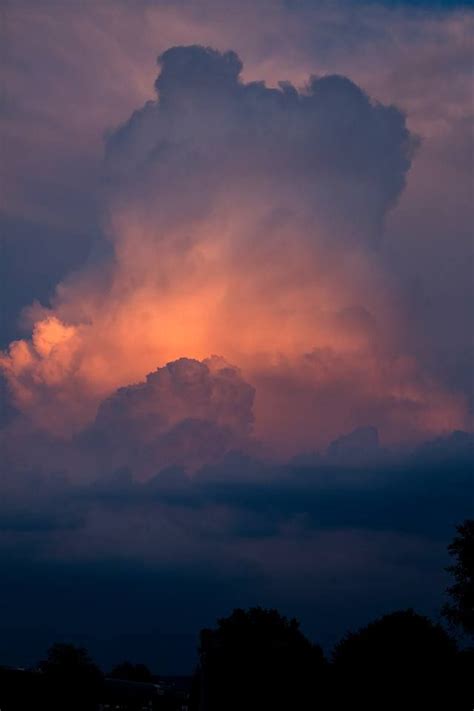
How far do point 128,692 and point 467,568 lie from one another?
384 ft

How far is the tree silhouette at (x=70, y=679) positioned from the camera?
152125 mm

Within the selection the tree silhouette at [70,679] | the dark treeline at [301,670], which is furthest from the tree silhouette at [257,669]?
the tree silhouette at [70,679]

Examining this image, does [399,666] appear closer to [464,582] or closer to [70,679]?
[464,582]

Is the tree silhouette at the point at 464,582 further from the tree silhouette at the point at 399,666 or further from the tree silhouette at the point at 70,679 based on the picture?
the tree silhouette at the point at 70,679

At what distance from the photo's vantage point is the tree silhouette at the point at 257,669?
373 feet

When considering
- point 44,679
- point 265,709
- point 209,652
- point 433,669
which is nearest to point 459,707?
point 433,669

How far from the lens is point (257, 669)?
119188 millimetres

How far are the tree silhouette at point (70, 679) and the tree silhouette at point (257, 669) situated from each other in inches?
1276

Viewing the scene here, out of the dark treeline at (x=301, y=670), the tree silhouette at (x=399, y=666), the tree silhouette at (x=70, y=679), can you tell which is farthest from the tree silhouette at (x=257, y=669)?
the tree silhouette at (x=70, y=679)

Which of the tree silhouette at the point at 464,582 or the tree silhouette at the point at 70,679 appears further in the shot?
the tree silhouette at the point at 70,679

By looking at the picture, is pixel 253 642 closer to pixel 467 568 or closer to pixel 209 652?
pixel 209 652

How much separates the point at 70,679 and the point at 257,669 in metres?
52.0

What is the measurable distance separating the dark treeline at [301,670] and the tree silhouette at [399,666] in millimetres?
90

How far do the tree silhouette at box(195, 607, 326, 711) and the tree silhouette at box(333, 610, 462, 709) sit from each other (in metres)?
14.6
